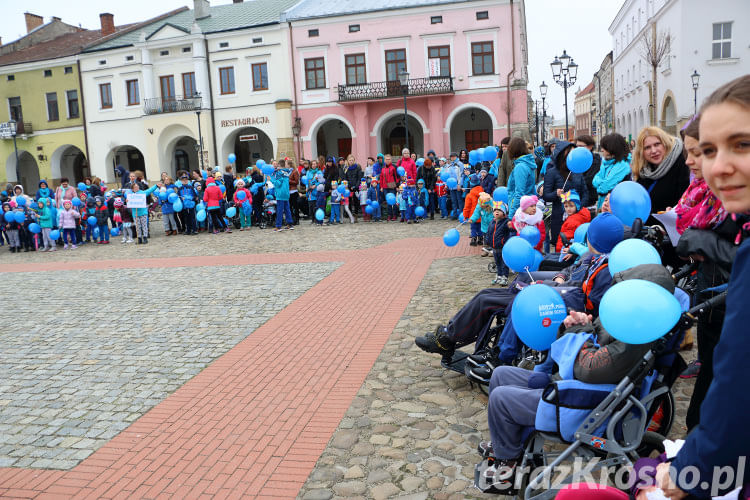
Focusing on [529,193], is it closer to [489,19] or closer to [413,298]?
[413,298]

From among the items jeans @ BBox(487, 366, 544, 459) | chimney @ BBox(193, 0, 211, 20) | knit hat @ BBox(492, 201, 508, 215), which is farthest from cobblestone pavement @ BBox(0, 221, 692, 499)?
chimney @ BBox(193, 0, 211, 20)

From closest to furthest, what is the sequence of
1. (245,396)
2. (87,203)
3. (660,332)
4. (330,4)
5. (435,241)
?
(660,332), (245,396), (435,241), (87,203), (330,4)

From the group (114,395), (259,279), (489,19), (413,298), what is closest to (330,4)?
(489,19)

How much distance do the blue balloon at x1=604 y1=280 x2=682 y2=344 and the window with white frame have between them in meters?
35.3

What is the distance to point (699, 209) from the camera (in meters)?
3.92

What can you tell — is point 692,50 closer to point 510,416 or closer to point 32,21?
point 510,416

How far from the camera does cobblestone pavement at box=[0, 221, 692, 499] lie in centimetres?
380

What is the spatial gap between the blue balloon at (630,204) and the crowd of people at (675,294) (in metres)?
0.11

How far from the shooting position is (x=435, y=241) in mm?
13531

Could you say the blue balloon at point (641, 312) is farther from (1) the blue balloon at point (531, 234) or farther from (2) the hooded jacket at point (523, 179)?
(2) the hooded jacket at point (523, 179)

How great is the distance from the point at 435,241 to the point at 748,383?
40.2 ft

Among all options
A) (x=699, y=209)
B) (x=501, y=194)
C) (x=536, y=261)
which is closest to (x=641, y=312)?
(x=699, y=209)

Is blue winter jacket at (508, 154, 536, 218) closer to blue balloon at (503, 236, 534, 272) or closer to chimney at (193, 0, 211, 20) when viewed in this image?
blue balloon at (503, 236, 534, 272)

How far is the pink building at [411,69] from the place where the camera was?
31.1 meters
